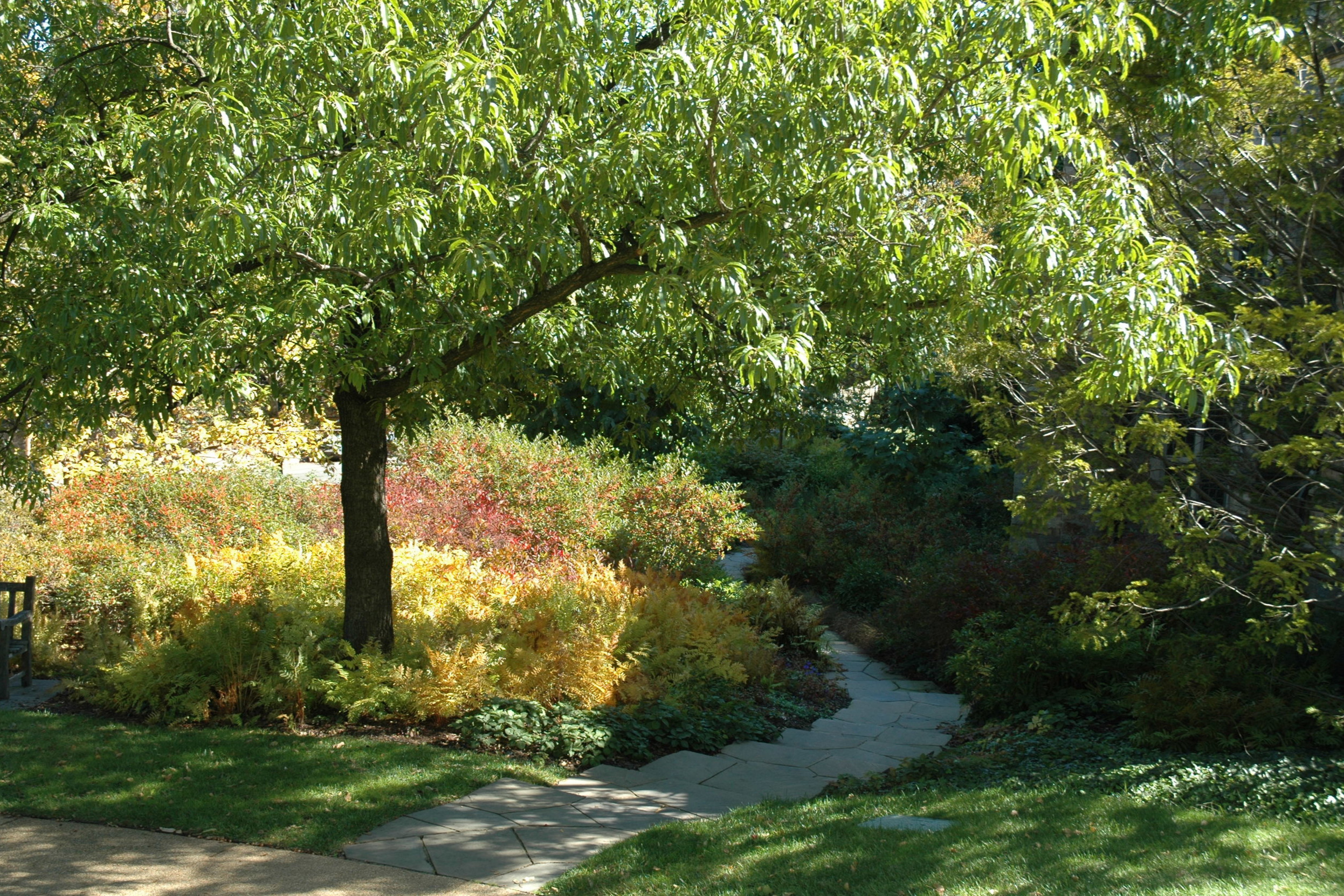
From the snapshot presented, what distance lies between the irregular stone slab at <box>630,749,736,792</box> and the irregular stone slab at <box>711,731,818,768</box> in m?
0.18

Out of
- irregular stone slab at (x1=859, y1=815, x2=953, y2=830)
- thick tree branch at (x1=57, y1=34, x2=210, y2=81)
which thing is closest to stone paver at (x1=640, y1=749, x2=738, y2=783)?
irregular stone slab at (x1=859, y1=815, x2=953, y2=830)

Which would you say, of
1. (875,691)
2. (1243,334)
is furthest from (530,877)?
(875,691)

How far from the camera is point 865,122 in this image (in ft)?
16.1

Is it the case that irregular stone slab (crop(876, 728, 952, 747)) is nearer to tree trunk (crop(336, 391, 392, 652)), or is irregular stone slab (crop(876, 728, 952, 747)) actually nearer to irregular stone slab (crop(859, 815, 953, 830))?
irregular stone slab (crop(859, 815, 953, 830))

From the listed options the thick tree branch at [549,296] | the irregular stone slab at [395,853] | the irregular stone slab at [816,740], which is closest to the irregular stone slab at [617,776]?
the irregular stone slab at [395,853]

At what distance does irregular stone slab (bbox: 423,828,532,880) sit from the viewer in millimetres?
5020

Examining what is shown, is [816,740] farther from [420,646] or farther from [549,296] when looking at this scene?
[549,296]

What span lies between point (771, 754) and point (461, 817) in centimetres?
279

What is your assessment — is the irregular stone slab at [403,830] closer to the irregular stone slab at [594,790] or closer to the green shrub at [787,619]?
the irregular stone slab at [594,790]

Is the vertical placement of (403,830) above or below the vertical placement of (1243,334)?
below

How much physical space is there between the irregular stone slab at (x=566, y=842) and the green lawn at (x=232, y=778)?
788 mm

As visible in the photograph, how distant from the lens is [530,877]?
4973 millimetres

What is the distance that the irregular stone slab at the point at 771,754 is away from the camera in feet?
24.7

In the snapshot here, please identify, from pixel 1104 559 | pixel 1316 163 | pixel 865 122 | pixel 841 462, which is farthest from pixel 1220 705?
pixel 841 462
